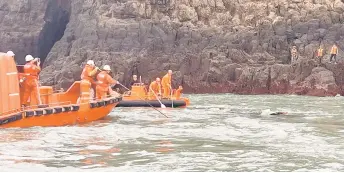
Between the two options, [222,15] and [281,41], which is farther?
[222,15]

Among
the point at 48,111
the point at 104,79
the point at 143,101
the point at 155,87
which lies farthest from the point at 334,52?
the point at 48,111

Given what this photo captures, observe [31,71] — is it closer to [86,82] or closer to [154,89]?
[86,82]

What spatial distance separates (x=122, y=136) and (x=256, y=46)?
118 feet

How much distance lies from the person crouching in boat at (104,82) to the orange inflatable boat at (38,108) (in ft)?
2.05

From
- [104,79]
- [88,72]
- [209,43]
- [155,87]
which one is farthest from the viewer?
[209,43]

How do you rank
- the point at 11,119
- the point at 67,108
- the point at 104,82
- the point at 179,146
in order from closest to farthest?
1. the point at 179,146
2. the point at 11,119
3. the point at 67,108
4. the point at 104,82

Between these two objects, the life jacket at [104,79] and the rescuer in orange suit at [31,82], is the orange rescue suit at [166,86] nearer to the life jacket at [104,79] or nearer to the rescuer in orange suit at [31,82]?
the life jacket at [104,79]

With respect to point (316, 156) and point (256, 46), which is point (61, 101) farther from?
point (256, 46)

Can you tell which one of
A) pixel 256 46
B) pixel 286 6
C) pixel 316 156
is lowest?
pixel 316 156

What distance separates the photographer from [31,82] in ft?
64.7

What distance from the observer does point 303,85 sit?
4544 centimetres

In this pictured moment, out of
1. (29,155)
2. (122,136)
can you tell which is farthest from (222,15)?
(29,155)

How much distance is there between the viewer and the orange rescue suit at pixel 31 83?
19.7 metres

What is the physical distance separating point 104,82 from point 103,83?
3.0 inches
